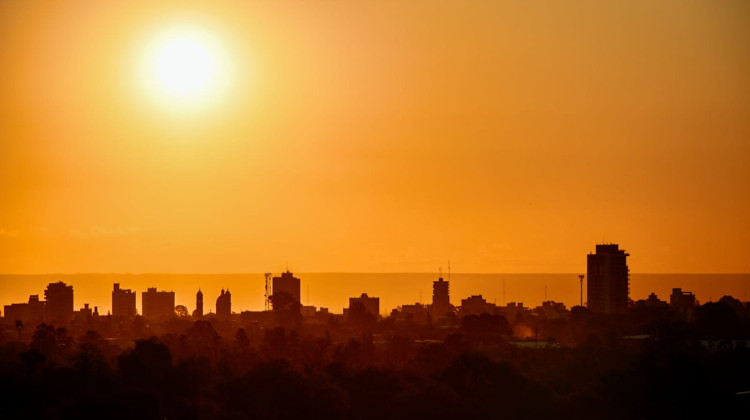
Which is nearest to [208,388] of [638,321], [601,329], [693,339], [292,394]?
[292,394]

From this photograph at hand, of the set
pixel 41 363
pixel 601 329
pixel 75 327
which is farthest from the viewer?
pixel 75 327

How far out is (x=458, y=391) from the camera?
65500 millimetres

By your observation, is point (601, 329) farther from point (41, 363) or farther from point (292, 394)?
→ point (292, 394)

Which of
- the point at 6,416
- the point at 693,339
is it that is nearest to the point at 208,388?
the point at 6,416

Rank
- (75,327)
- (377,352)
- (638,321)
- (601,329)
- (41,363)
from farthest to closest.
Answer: (75,327)
(638,321)
(601,329)
(377,352)
(41,363)

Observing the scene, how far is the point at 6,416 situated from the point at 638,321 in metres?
104

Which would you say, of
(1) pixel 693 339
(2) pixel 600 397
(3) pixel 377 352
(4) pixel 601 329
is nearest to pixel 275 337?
(3) pixel 377 352

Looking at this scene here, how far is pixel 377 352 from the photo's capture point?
10569 centimetres

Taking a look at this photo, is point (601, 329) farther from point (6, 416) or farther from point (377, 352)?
point (6, 416)

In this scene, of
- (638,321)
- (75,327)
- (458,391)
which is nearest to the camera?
(458,391)

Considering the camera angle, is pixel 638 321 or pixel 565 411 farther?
pixel 638 321

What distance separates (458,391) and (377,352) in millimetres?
40387

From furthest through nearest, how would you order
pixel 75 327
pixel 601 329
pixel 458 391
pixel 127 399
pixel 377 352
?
1. pixel 75 327
2. pixel 601 329
3. pixel 377 352
4. pixel 458 391
5. pixel 127 399

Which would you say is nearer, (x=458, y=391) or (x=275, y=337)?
(x=458, y=391)
